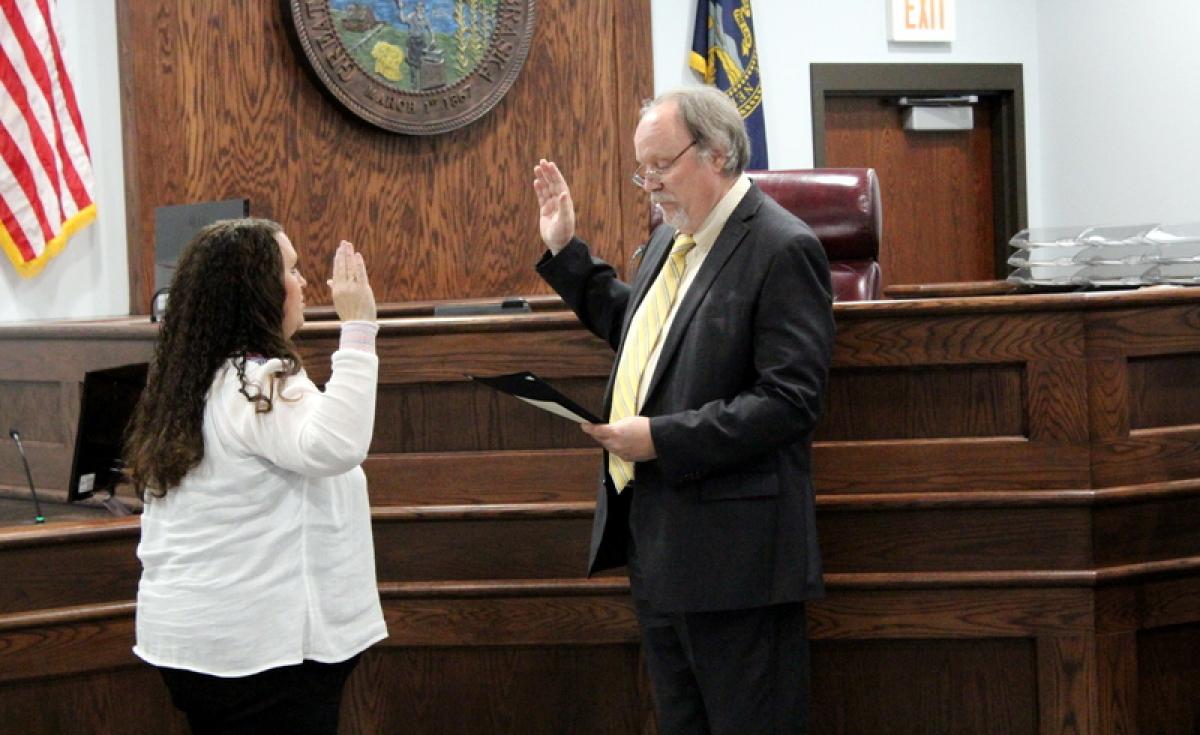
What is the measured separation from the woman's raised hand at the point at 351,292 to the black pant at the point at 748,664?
28.3 inches

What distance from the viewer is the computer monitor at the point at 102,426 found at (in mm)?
2930

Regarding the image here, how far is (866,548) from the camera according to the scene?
9.19ft

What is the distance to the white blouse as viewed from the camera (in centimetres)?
199

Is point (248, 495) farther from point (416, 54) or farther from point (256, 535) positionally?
point (416, 54)

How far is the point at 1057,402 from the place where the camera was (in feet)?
8.92

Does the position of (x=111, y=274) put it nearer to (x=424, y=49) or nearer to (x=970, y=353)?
(x=424, y=49)

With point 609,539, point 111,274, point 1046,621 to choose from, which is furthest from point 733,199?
point 111,274

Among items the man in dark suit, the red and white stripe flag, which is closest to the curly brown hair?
the man in dark suit

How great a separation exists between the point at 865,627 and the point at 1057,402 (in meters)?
0.58

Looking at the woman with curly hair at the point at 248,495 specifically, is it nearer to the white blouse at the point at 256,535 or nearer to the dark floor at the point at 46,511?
the white blouse at the point at 256,535

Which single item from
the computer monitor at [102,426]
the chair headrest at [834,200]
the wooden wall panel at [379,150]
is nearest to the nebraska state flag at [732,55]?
the wooden wall panel at [379,150]

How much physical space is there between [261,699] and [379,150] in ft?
10.5

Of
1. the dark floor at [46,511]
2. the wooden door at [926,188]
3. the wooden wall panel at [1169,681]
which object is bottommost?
the wooden wall panel at [1169,681]

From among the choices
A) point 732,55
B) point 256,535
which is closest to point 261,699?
point 256,535
